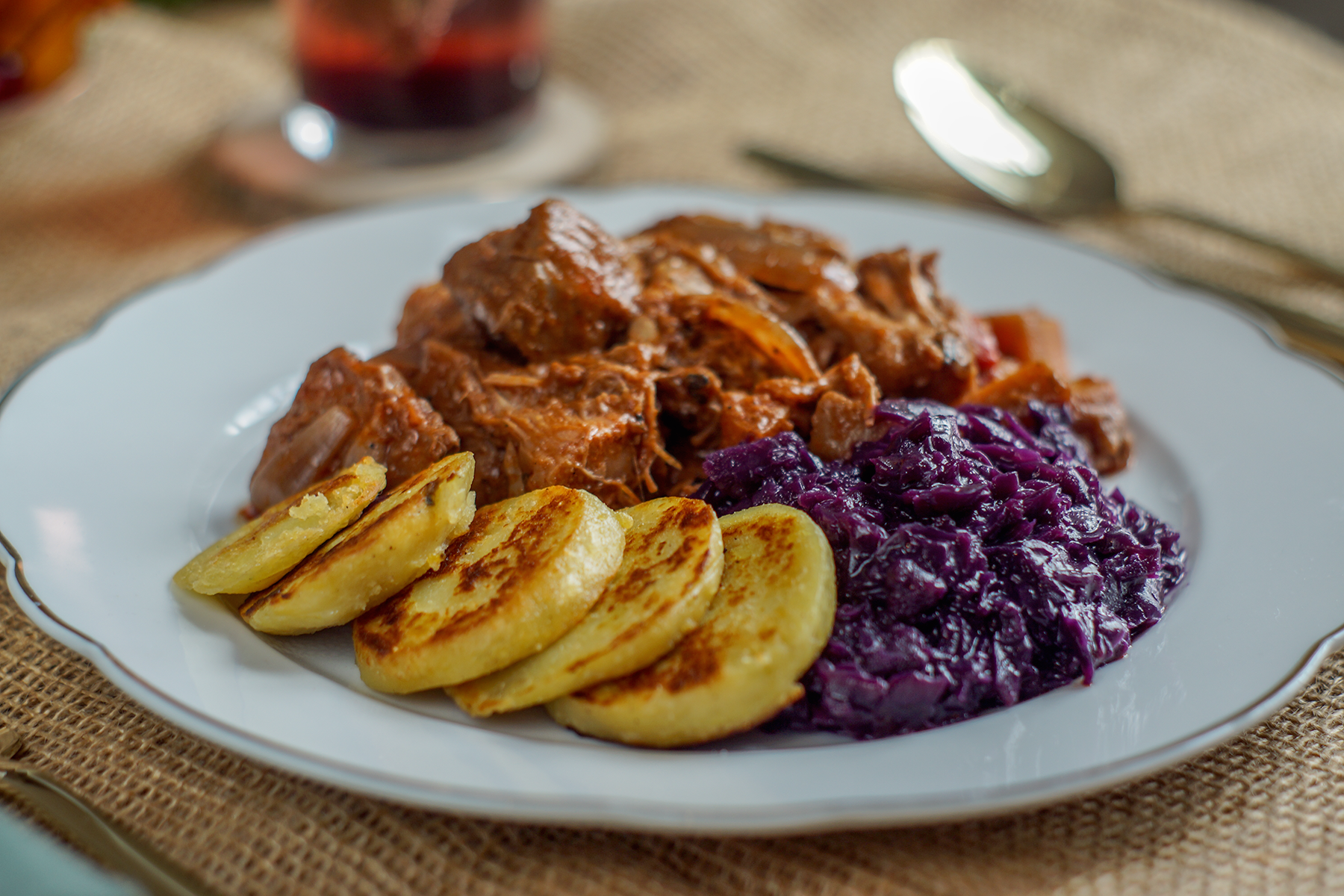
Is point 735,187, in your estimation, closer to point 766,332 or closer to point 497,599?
point 766,332

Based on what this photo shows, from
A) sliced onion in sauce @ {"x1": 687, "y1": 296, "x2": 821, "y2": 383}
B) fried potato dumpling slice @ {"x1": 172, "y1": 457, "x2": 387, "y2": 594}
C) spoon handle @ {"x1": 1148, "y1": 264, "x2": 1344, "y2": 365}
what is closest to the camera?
fried potato dumpling slice @ {"x1": 172, "y1": 457, "x2": 387, "y2": 594}

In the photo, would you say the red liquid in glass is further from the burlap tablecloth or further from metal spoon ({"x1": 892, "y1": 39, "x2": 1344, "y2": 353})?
metal spoon ({"x1": 892, "y1": 39, "x2": 1344, "y2": 353})

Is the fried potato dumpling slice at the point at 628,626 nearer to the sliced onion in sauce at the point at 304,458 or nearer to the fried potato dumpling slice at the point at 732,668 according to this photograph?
the fried potato dumpling slice at the point at 732,668

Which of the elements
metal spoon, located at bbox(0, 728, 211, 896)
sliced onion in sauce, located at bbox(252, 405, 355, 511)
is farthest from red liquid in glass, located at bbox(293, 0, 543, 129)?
metal spoon, located at bbox(0, 728, 211, 896)

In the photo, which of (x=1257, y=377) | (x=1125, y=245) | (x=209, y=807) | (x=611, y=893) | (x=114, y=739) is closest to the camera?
(x=611, y=893)

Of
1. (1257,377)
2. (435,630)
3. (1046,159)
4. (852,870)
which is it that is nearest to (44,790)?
(435,630)

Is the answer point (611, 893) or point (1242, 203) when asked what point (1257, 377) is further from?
point (611, 893)
